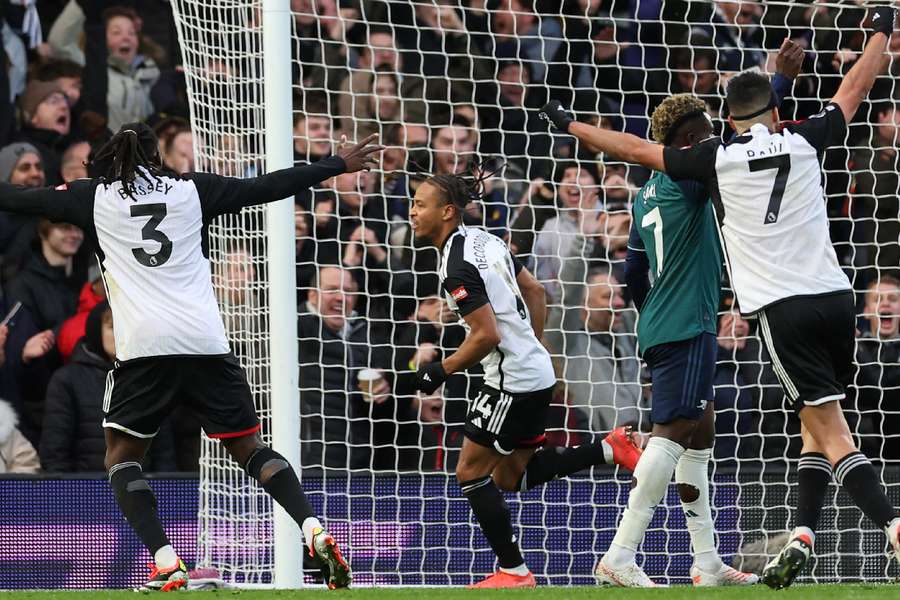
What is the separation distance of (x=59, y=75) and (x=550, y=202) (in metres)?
3.39

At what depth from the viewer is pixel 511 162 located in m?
9.84

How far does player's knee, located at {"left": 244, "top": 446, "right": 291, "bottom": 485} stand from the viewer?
19.4ft

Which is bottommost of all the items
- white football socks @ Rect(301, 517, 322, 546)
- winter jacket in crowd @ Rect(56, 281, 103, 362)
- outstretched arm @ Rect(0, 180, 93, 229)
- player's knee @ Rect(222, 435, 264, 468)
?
white football socks @ Rect(301, 517, 322, 546)

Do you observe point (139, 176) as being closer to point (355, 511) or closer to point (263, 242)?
point (263, 242)

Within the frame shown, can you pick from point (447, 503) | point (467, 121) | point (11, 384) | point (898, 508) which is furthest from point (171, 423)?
point (898, 508)

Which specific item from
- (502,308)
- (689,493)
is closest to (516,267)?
(502,308)

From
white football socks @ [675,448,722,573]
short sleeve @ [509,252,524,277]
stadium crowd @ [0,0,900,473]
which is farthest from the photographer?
stadium crowd @ [0,0,900,473]

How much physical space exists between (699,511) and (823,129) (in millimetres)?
1948

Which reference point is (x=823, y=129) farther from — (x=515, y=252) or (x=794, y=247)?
(x=515, y=252)

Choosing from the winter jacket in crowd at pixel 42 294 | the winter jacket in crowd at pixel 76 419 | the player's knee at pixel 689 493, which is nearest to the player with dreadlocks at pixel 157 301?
the player's knee at pixel 689 493

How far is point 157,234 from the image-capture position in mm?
5828

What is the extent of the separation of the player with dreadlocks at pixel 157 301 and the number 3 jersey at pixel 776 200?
4.93ft

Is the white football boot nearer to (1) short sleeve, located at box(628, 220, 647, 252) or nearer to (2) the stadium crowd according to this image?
(1) short sleeve, located at box(628, 220, 647, 252)

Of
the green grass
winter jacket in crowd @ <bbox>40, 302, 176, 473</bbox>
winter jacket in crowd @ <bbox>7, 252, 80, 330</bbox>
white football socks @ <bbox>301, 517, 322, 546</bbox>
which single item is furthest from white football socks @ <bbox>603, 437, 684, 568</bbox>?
winter jacket in crowd @ <bbox>7, 252, 80, 330</bbox>
